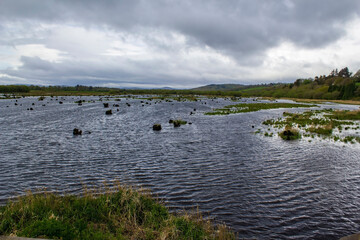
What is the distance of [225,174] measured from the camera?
1769 centimetres

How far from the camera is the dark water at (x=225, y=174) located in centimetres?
1164

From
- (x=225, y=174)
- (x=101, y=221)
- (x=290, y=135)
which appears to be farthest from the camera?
(x=290, y=135)

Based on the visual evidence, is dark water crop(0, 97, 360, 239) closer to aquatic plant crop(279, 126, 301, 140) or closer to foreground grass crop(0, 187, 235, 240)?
aquatic plant crop(279, 126, 301, 140)

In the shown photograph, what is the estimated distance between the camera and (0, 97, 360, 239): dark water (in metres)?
11.6

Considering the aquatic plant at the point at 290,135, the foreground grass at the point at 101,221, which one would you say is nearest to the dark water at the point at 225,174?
→ the aquatic plant at the point at 290,135

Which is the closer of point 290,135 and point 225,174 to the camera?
point 225,174

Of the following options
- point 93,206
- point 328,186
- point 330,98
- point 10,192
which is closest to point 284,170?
point 328,186

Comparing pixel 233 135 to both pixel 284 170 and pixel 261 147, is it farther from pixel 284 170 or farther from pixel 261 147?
pixel 284 170

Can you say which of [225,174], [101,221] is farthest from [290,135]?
[101,221]

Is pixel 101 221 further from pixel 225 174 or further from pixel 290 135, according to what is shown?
pixel 290 135

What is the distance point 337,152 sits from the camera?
2452 centimetres

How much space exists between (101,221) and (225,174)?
10739 mm

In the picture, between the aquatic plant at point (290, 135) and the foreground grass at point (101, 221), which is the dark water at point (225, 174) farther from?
the foreground grass at point (101, 221)

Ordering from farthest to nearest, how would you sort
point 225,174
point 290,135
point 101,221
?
point 290,135, point 225,174, point 101,221
